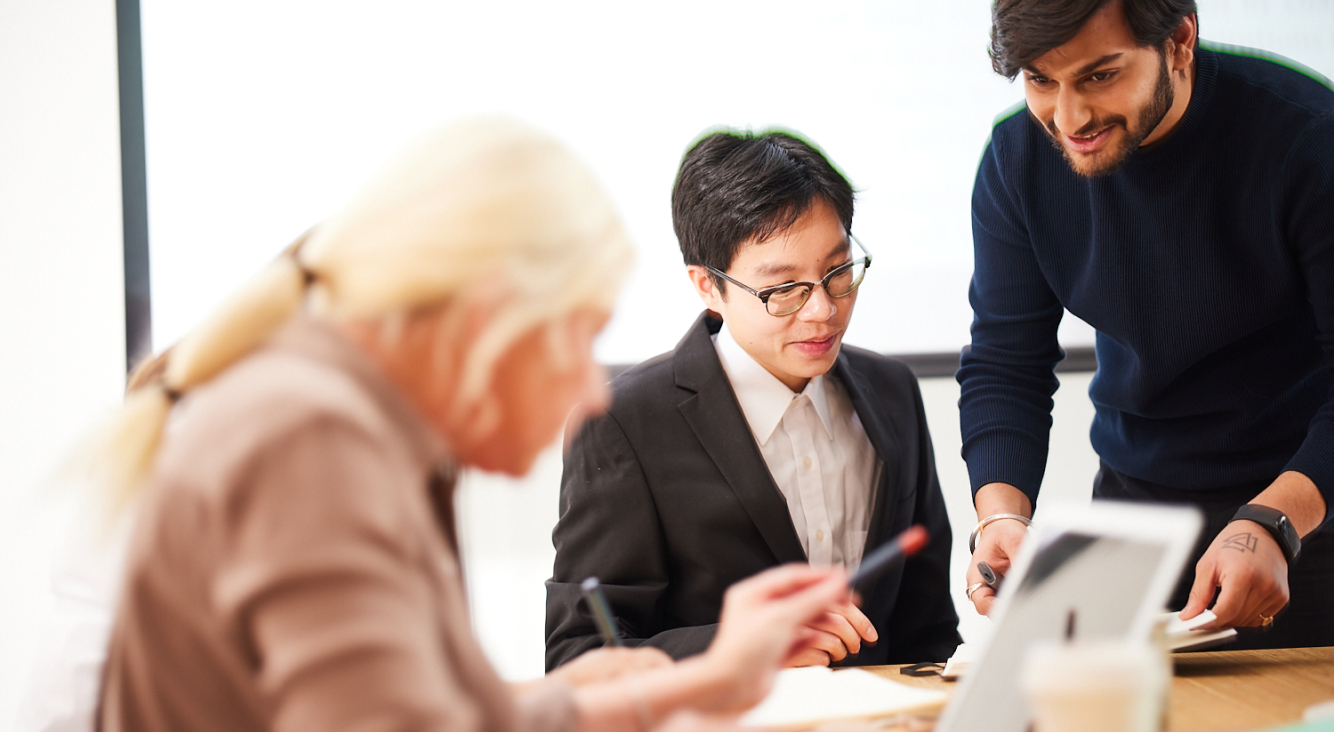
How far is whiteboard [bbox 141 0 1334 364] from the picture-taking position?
2848mm

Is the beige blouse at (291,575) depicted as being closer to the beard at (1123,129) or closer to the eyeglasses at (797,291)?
the eyeglasses at (797,291)

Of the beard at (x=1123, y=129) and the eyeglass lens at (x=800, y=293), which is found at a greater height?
the beard at (x=1123, y=129)

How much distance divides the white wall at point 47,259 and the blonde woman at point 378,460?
2.48 meters

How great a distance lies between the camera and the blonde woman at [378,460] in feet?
1.78

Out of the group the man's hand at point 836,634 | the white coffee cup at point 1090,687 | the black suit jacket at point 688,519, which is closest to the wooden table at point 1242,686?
the man's hand at point 836,634

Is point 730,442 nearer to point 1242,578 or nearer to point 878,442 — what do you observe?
point 878,442

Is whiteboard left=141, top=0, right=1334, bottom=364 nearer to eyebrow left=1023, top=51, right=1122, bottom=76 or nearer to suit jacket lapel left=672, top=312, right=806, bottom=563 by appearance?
suit jacket lapel left=672, top=312, right=806, bottom=563

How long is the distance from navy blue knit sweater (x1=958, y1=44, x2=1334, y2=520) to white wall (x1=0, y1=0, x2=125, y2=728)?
7.87 ft

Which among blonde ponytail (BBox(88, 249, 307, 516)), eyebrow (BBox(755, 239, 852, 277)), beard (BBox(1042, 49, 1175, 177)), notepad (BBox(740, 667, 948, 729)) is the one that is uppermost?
beard (BBox(1042, 49, 1175, 177))

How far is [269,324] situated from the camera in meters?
0.65

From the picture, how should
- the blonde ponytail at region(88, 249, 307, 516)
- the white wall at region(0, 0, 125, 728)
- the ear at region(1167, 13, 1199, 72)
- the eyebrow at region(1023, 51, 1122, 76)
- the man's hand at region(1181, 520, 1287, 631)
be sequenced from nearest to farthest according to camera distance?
the blonde ponytail at region(88, 249, 307, 516) < the man's hand at region(1181, 520, 1287, 631) < the eyebrow at region(1023, 51, 1122, 76) < the ear at region(1167, 13, 1199, 72) < the white wall at region(0, 0, 125, 728)

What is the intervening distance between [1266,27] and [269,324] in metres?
3.35

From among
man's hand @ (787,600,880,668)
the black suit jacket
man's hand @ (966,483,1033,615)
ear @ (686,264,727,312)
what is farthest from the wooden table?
ear @ (686,264,727,312)

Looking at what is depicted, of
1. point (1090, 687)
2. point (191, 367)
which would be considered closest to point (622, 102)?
point (191, 367)
